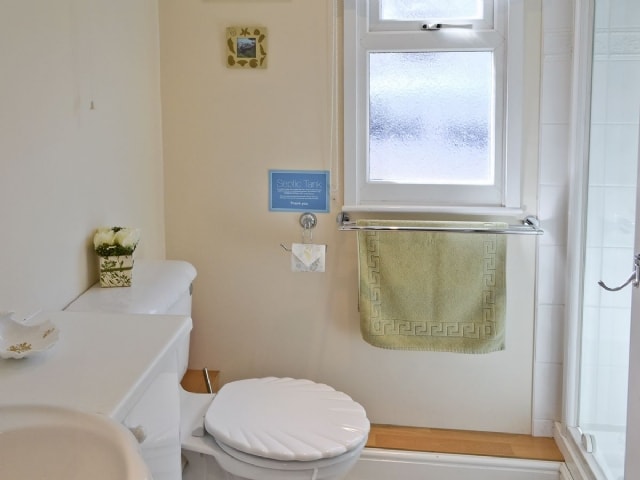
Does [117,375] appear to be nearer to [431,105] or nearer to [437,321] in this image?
[437,321]

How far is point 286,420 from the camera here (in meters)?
1.82

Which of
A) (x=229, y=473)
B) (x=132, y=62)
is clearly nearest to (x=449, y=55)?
(x=132, y=62)

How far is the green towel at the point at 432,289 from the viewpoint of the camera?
223 cm

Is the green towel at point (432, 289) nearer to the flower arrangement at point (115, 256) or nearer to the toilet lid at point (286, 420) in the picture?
the toilet lid at point (286, 420)

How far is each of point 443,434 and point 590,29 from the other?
4.64 feet

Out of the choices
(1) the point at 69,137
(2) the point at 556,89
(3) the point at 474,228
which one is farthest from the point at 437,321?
(1) the point at 69,137

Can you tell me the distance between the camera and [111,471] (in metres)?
0.83

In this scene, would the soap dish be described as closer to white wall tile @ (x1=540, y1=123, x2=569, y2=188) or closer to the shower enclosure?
the shower enclosure

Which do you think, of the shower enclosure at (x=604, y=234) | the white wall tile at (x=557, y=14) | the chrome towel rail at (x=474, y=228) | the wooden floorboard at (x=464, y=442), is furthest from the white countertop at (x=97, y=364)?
the white wall tile at (x=557, y=14)

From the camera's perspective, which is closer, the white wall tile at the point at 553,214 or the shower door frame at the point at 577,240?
the shower door frame at the point at 577,240

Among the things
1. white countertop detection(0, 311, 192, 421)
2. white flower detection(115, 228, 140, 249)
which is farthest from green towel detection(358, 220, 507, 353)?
A: white countertop detection(0, 311, 192, 421)

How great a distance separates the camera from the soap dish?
1221 millimetres

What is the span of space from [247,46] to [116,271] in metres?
0.92

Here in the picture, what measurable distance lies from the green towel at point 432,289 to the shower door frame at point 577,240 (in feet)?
0.71
